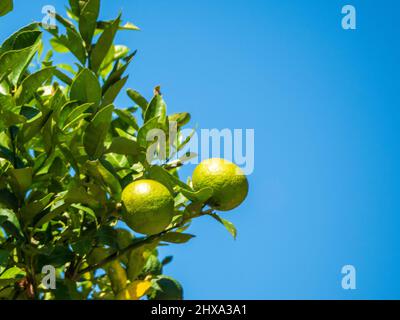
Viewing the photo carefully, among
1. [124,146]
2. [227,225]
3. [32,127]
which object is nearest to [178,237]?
[227,225]

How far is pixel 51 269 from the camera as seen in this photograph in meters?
2.06

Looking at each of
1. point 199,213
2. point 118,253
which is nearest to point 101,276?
point 118,253

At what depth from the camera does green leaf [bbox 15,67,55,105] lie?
1922mm

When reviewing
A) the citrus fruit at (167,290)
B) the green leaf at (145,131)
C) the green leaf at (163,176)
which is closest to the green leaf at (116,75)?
the green leaf at (145,131)

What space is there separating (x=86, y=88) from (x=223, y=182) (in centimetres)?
46

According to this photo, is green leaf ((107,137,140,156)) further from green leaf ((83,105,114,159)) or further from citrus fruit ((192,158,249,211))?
citrus fruit ((192,158,249,211))

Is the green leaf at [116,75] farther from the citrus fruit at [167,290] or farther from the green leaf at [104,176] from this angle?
the citrus fruit at [167,290]

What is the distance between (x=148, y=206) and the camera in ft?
5.92

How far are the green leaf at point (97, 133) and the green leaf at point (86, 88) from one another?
12cm

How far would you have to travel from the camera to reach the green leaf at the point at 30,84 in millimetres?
1922

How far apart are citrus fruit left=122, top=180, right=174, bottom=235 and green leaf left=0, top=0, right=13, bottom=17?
602 mm

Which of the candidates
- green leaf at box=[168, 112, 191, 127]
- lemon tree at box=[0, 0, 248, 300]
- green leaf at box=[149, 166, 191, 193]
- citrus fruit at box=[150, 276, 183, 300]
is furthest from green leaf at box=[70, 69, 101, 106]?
citrus fruit at box=[150, 276, 183, 300]

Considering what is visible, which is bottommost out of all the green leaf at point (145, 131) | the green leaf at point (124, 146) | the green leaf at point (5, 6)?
the green leaf at point (124, 146)

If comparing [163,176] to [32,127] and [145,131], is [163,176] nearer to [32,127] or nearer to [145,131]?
[145,131]
